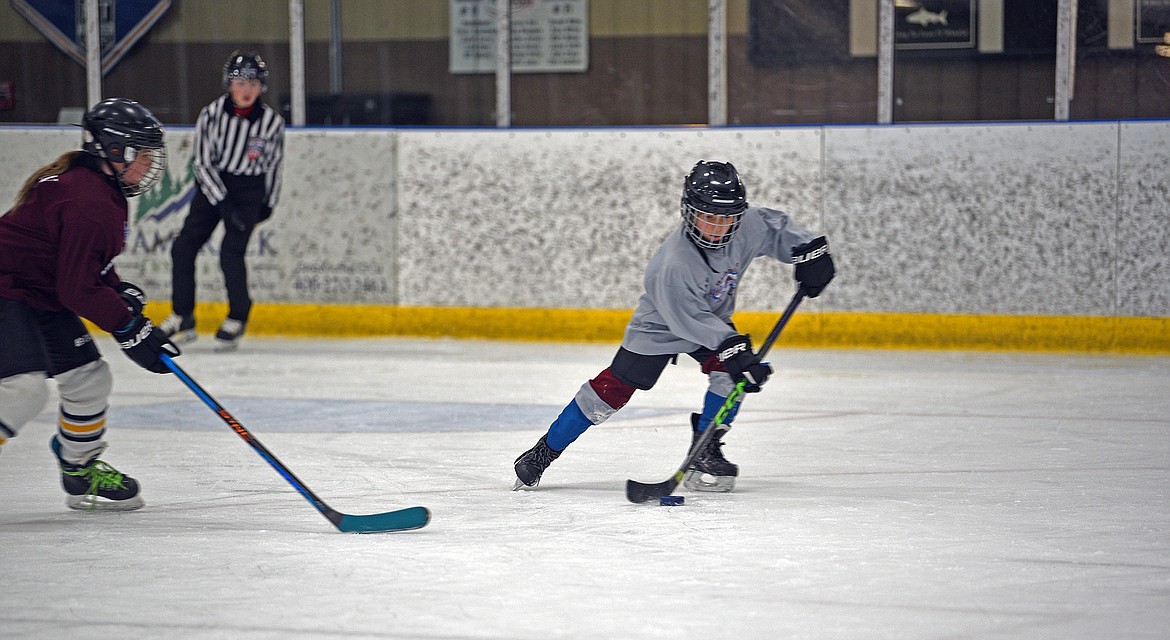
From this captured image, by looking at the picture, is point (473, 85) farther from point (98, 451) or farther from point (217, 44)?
point (98, 451)

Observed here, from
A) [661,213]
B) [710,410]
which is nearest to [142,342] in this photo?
[710,410]

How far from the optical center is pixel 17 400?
2.91 metres

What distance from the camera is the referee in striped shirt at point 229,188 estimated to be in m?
6.42

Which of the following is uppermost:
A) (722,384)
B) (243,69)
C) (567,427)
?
(243,69)

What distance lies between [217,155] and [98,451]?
3.45m

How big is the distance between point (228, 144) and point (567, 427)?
3581 millimetres

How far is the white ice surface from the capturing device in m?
2.35

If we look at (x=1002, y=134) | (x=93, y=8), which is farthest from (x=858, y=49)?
(x=93, y=8)

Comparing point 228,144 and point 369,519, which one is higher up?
point 228,144

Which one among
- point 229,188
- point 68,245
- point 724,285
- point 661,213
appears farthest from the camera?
point 661,213

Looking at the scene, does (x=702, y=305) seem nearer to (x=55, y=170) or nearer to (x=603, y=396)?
(x=603, y=396)

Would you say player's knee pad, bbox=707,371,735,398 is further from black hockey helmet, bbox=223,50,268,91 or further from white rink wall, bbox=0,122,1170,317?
black hockey helmet, bbox=223,50,268,91

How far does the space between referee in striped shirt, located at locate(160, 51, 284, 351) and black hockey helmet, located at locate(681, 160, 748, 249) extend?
12.0 feet

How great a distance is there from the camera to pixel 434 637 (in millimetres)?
2219
